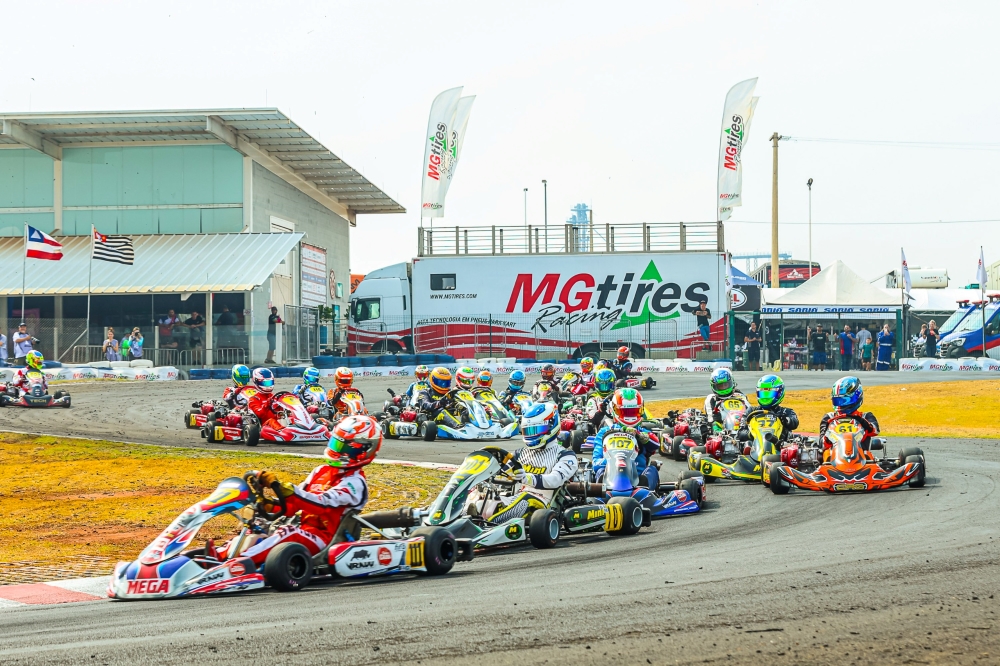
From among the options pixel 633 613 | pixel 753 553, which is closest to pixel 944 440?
pixel 753 553

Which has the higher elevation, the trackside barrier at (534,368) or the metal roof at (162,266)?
the metal roof at (162,266)

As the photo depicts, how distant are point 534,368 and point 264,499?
92.9 feet

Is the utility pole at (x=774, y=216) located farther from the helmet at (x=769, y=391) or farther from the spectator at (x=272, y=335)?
the helmet at (x=769, y=391)

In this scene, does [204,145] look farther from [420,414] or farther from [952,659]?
[952,659]

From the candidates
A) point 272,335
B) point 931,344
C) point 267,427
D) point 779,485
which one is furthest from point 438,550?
point 931,344

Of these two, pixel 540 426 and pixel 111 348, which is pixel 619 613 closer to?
pixel 540 426

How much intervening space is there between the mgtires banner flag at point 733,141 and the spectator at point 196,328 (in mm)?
18754

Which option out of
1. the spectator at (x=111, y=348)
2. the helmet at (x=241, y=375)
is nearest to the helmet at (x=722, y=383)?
the helmet at (x=241, y=375)

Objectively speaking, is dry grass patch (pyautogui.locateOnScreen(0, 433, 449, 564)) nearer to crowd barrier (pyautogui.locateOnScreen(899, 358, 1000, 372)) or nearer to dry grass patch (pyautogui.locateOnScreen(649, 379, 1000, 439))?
dry grass patch (pyautogui.locateOnScreen(649, 379, 1000, 439))

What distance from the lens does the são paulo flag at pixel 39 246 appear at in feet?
120

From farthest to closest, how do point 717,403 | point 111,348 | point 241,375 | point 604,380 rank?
point 111,348 < point 241,375 < point 717,403 < point 604,380

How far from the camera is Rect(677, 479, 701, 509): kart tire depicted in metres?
12.3

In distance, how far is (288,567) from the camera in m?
7.93

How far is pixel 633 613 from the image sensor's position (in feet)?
22.3
